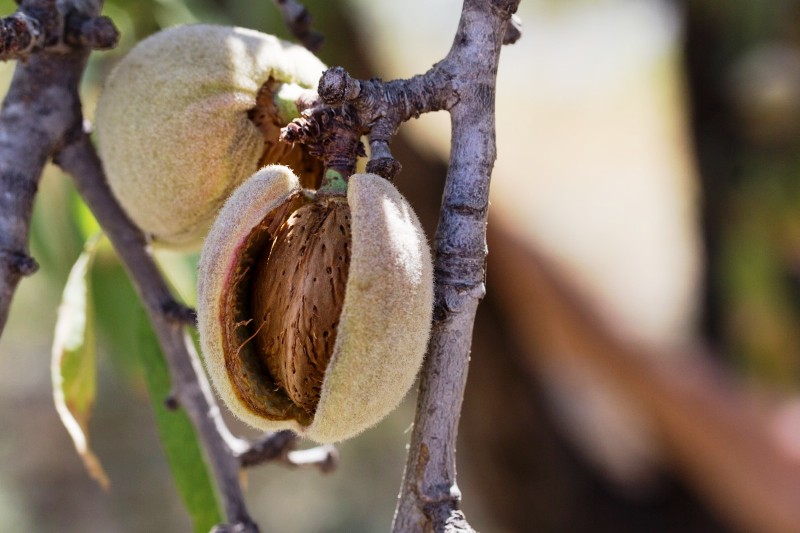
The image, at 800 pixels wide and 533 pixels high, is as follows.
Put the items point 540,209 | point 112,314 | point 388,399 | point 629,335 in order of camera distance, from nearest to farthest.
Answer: point 388,399, point 112,314, point 629,335, point 540,209

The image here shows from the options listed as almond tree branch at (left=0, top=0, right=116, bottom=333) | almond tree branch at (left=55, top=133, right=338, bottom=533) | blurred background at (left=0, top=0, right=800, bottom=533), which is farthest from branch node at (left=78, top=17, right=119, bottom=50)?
blurred background at (left=0, top=0, right=800, bottom=533)

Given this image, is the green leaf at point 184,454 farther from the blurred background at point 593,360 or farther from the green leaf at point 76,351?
the blurred background at point 593,360

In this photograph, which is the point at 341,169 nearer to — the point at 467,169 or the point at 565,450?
the point at 467,169

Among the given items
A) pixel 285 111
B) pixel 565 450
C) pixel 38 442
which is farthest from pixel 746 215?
pixel 38 442

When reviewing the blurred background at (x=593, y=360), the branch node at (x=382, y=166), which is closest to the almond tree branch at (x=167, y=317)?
the branch node at (x=382, y=166)

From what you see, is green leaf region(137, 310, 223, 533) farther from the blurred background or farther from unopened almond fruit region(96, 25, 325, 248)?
the blurred background

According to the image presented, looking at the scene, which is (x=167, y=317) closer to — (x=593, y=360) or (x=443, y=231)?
(x=443, y=231)
